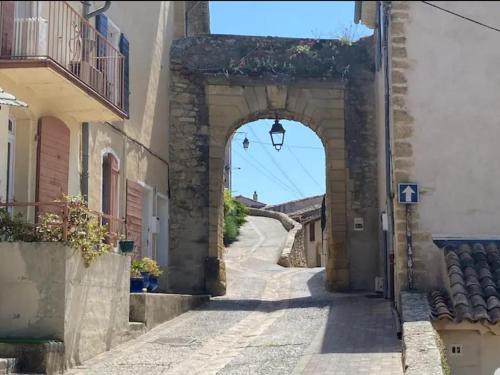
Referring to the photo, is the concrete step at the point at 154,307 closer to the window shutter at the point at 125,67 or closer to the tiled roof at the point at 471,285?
the window shutter at the point at 125,67

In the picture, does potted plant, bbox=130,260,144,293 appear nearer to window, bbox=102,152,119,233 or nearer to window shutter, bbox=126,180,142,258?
window, bbox=102,152,119,233

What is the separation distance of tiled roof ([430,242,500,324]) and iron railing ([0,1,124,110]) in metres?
5.83

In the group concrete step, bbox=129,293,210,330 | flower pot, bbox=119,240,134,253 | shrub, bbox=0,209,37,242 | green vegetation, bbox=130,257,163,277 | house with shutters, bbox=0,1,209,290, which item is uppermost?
house with shutters, bbox=0,1,209,290

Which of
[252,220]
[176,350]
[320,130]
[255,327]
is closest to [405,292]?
[255,327]

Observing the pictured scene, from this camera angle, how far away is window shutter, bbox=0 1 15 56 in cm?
999

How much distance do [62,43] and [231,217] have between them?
16751 millimetres

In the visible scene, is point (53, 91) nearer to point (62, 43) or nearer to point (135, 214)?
point (62, 43)

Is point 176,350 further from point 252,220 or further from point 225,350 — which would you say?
point 252,220

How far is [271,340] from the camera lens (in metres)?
11.0

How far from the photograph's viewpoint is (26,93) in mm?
10883

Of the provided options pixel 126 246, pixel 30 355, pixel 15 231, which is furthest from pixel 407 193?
pixel 30 355

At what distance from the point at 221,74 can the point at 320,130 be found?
2727 millimetres

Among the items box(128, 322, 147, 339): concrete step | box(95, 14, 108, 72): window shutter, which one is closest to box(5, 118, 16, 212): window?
box(95, 14, 108, 72): window shutter

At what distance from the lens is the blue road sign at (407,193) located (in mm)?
11930
